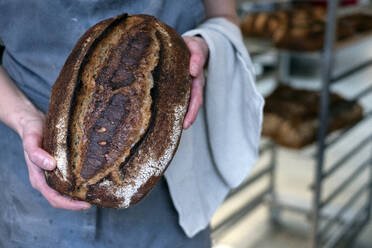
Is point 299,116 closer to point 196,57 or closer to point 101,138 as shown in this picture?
point 196,57

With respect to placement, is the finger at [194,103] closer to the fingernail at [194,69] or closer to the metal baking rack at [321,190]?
the fingernail at [194,69]

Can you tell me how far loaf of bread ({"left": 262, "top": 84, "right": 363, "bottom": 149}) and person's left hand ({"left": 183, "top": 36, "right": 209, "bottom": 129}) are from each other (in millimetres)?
1392

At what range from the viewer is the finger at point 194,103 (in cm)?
74

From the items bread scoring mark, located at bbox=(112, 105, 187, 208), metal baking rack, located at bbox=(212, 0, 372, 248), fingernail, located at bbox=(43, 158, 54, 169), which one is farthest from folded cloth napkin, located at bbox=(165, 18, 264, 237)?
metal baking rack, located at bbox=(212, 0, 372, 248)

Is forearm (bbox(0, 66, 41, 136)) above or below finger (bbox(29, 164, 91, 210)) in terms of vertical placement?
above

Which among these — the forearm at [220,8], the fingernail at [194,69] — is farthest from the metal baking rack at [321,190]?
the fingernail at [194,69]

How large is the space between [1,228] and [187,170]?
1.37 ft

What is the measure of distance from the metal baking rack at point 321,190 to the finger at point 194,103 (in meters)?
1.30

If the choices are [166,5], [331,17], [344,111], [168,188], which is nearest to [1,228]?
[168,188]

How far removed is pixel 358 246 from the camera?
2615mm

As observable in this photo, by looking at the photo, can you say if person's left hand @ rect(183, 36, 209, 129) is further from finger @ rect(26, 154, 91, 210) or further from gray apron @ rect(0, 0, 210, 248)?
finger @ rect(26, 154, 91, 210)

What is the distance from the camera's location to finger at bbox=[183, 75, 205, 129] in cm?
74

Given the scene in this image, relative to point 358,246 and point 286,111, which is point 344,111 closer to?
point 286,111

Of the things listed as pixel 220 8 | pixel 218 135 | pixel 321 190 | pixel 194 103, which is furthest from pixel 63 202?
pixel 321 190
